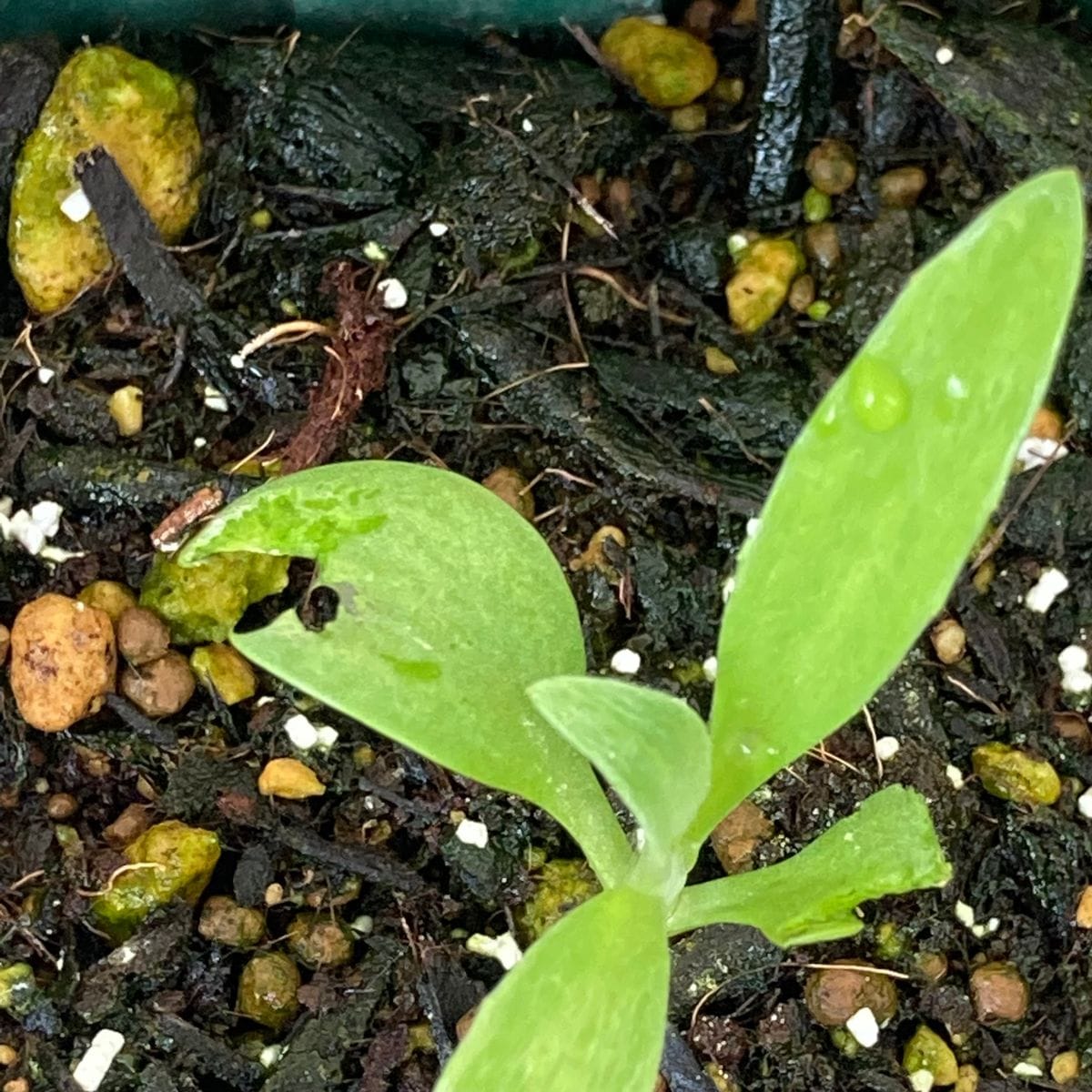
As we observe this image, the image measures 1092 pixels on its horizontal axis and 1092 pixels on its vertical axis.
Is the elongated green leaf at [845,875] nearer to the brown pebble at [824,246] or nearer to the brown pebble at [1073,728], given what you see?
the brown pebble at [1073,728]

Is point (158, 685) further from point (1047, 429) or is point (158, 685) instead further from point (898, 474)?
point (1047, 429)

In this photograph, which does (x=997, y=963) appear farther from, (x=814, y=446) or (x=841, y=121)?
(x=841, y=121)

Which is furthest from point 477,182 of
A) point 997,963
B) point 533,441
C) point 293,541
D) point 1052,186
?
point 997,963

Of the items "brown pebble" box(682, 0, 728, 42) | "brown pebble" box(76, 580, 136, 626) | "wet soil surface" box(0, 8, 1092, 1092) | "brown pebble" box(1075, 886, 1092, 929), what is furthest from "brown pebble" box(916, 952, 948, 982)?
"brown pebble" box(682, 0, 728, 42)

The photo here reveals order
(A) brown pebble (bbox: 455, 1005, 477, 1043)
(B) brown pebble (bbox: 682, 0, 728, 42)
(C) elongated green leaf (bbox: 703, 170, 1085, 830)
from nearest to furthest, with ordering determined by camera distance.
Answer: (C) elongated green leaf (bbox: 703, 170, 1085, 830) → (A) brown pebble (bbox: 455, 1005, 477, 1043) → (B) brown pebble (bbox: 682, 0, 728, 42)

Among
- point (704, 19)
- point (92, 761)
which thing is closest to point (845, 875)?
point (92, 761)

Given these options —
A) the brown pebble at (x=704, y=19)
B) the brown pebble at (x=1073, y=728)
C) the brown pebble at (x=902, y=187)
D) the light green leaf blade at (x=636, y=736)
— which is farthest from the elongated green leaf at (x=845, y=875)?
the brown pebble at (x=704, y=19)

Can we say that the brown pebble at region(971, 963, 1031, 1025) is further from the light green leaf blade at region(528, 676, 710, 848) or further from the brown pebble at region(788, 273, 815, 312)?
the brown pebble at region(788, 273, 815, 312)
